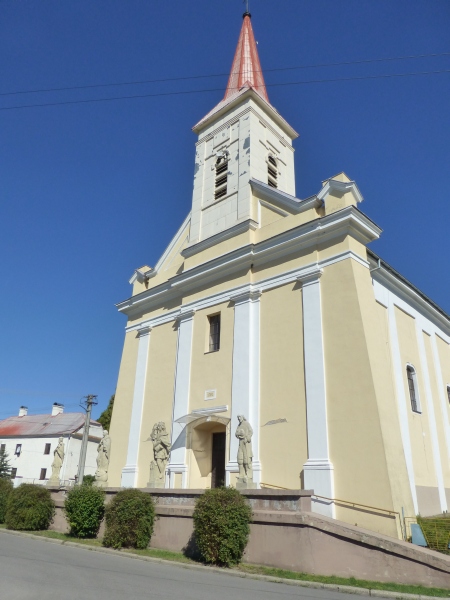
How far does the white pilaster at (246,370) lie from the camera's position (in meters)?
14.6

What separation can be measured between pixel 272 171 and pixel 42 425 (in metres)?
40.8

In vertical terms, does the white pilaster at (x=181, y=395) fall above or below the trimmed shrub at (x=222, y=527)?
above

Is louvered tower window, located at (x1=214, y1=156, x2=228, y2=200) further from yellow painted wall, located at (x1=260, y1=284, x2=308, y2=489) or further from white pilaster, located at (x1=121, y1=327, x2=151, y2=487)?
white pilaster, located at (x1=121, y1=327, x2=151, y2=487)

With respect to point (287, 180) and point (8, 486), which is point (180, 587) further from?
point (287, 180)

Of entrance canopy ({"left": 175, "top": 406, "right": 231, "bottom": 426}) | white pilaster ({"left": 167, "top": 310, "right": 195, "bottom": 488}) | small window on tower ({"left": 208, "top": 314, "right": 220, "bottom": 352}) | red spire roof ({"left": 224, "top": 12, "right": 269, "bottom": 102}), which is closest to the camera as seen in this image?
entrance canopy ({"left": 175, "top": 406, "right": 231, "bottom": 426})

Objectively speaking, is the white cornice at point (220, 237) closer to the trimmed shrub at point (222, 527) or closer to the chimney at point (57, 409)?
the trimmed shrub at point (222, 527)

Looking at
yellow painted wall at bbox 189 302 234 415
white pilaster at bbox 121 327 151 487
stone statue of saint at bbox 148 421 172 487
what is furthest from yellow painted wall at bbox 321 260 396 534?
white pilaster at bbox 121 327 151 487

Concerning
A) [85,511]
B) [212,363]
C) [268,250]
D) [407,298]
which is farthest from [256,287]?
[85,511]

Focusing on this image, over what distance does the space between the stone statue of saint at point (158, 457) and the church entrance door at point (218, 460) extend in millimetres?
2310

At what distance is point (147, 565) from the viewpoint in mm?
9539

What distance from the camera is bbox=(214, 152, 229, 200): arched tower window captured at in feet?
67.6

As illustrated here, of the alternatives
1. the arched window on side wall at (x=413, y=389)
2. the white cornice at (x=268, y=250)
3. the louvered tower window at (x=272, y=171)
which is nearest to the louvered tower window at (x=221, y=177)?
the louvered tower window at (x=272, y=171)

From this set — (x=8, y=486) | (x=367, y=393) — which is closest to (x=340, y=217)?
(x=367, y=393)

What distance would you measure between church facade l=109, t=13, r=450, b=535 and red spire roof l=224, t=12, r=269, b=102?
2.29 meters
